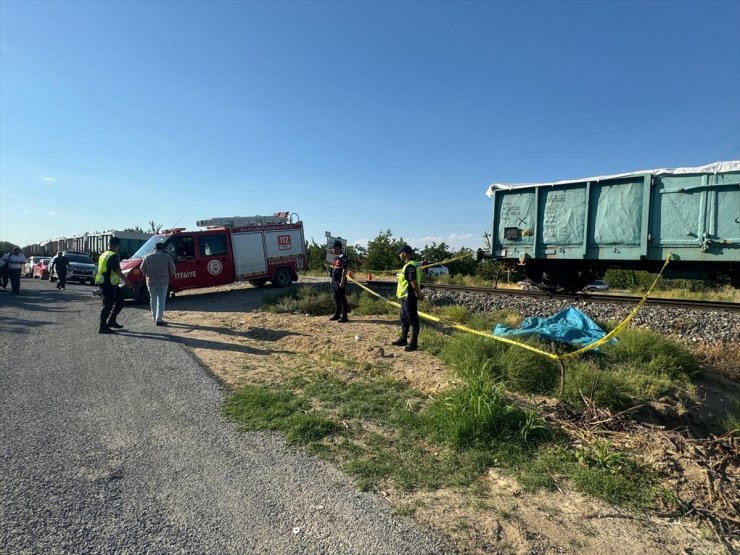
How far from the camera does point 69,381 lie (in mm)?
5312

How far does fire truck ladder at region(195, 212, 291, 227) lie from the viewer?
48.8 ft

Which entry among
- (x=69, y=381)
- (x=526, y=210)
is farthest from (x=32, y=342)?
(x=526, y=210)

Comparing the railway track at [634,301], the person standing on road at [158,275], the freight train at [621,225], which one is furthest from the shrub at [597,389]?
the person standing on road at [158,275]

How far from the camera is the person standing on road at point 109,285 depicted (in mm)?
8211

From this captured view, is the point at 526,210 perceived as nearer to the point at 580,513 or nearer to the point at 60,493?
the point at 580,513

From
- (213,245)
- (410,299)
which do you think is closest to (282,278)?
(213,245)

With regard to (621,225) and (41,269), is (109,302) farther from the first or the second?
(41,269)

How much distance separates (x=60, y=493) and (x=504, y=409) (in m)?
3.38

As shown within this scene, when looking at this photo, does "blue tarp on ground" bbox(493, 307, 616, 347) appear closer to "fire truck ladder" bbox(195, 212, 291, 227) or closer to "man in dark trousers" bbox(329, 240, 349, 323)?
"man in dark trousers" bbox(329, 240, 349, 323)

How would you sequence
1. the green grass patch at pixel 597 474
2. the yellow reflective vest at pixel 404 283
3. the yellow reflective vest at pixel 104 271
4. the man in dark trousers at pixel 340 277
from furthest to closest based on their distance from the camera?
the man in dark trousers at pixel 340 277 → the yellow reflective vest at pixel 104 271 → the yellow reflective vest at pixel 404 283 → the green grass patch at pixel 597 474

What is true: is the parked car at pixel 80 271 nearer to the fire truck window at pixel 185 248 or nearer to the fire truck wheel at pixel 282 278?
the fire truck window at pixel 185 248

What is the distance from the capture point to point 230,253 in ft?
46.9

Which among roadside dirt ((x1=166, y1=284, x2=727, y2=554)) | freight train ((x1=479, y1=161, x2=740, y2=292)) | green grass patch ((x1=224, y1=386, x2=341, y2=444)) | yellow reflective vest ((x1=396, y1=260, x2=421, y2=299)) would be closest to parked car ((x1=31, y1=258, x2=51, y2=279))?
roadside dirt ((x1=166, y1=284, x2=727, y2=554))

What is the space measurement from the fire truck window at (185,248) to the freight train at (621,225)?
28.1ft
